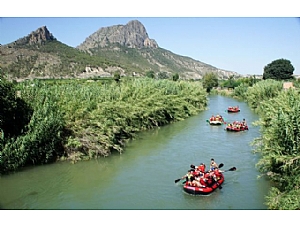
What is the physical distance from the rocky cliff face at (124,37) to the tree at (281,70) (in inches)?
3574

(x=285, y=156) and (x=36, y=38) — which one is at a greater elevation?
(x=36, y=38)

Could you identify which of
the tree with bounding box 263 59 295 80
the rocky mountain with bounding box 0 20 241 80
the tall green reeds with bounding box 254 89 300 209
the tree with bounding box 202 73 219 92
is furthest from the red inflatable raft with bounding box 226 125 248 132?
the tree with bounding box 263 59 295 80

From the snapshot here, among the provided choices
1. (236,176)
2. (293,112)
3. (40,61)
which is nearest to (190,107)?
(236,176)

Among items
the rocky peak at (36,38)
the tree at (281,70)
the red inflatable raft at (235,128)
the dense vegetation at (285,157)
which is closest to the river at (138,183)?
the dense vegetation at (285,157)

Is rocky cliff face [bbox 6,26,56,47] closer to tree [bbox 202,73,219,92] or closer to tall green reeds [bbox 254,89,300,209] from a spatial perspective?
tree [bbox 202,73,219,92]

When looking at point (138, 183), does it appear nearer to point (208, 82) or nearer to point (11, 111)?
point (11, 111)

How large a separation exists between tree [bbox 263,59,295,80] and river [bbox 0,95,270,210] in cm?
6110

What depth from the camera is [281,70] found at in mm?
77625

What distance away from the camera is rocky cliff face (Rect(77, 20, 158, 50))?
163750 millimetres

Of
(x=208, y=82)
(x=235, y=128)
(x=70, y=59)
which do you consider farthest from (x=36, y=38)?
(x=235, y=128)

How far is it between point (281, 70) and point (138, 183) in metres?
71.1

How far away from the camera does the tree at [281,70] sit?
7738cm

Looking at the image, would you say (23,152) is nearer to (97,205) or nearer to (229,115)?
(97,205)

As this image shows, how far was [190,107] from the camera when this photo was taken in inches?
1495
